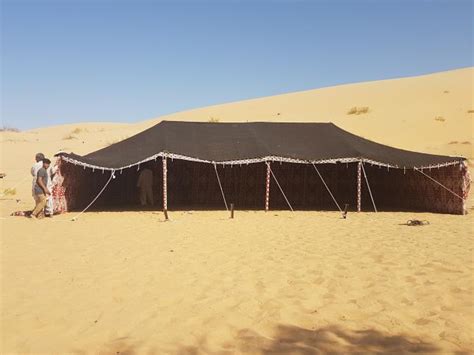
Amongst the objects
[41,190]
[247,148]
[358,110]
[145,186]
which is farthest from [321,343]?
[358,110]

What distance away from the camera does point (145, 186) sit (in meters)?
14.0

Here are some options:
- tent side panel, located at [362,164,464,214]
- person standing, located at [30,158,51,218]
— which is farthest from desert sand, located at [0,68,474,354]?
tent side panel, located at [362,164,464,214]

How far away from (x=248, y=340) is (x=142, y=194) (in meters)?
10.6

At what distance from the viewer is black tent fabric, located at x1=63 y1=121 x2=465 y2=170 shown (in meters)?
12.0

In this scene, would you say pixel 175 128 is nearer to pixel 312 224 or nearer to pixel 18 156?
pixel 312 224

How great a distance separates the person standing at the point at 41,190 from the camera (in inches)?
415

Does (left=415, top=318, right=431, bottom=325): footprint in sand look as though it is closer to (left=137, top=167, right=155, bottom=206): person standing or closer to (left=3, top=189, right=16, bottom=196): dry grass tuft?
(left=137, top=167, right=155, bottom=206): person standing

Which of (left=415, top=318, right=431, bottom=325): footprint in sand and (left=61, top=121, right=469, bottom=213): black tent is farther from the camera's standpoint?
(left=61, top=121, right=469, bottom=213): black tent

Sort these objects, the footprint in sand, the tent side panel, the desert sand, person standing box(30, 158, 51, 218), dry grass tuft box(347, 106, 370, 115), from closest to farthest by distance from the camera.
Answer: the desert sand < the footprint in sand < person standing box(30, 158, 51, 218) < the tent side panel < dry grass tuft box(347, 106, 370, 115)

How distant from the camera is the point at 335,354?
3553mm

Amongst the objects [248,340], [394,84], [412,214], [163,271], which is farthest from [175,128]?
[394,84]

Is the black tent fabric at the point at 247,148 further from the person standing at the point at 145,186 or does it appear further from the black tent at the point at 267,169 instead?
the person standing at the point at 145,186

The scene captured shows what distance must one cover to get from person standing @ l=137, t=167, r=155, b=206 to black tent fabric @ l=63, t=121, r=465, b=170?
106cm

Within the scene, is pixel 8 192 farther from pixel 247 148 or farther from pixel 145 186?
pixel 247 148
